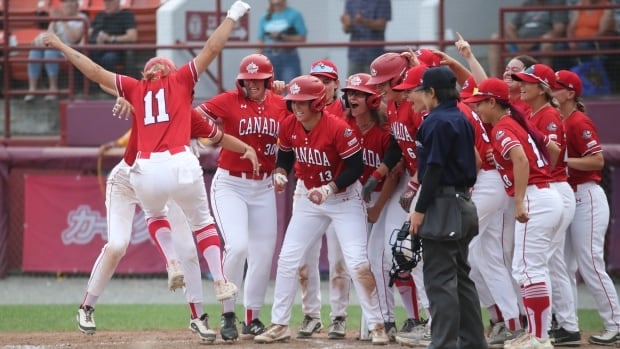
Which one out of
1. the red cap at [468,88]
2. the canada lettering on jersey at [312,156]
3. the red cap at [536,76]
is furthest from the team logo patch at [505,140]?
the canada lettering on jersey at [312,156]

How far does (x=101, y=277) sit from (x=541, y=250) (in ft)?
10.2

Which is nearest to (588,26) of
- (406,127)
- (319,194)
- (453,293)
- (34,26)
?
(406,127)

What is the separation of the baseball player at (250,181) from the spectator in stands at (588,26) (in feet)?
17.2

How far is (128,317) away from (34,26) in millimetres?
5385

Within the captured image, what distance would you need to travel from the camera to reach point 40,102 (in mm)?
13711

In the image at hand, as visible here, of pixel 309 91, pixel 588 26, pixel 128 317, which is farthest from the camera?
pixel 588 26

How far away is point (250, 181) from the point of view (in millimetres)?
8266

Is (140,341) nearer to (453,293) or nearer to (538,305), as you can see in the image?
(453,293)

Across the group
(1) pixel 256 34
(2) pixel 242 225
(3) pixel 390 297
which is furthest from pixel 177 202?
(1) pixel 256 34

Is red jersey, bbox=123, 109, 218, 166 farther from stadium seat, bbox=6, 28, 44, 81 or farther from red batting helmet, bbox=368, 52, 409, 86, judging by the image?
stadium seat, bbox=6, 28, 44, 81

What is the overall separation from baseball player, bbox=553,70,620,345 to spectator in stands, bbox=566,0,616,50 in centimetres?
419

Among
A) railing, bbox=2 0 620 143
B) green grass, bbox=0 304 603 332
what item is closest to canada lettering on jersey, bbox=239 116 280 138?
green grass, bbox=0 304 603 332

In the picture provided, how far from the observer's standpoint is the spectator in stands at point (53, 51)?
44.1ft

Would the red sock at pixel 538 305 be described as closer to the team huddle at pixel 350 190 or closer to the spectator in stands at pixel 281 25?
the team huddle at pixel 350 190
